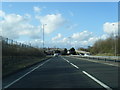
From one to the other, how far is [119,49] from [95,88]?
297 feet

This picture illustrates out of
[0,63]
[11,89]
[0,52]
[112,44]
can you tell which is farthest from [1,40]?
[112,44]

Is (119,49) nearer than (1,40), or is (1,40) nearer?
(1,40)

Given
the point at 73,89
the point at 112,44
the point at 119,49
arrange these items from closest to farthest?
the point at 73,89 < the point at 119,49 < the point at 112,44

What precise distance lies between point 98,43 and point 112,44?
65.5 ft

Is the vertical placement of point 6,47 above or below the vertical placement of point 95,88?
above

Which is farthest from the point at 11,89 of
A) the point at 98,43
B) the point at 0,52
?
the point at 98,43

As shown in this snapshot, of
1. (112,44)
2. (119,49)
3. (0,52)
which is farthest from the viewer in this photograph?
(112,44)

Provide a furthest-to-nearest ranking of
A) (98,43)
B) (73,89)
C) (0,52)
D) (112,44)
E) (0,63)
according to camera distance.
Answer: (98,43) → (112,44) → (0,52) → (0,63) → (73,89)

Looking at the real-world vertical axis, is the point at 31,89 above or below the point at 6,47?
below

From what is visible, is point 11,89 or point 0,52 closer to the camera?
point 11,89

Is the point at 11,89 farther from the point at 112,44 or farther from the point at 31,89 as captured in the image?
the point at 112,44

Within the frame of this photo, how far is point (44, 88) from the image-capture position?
13.1 metres

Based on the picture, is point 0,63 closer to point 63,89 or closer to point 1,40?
point 1,40

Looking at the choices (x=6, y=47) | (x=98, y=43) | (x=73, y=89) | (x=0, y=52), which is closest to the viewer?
(x=73, y=89)
